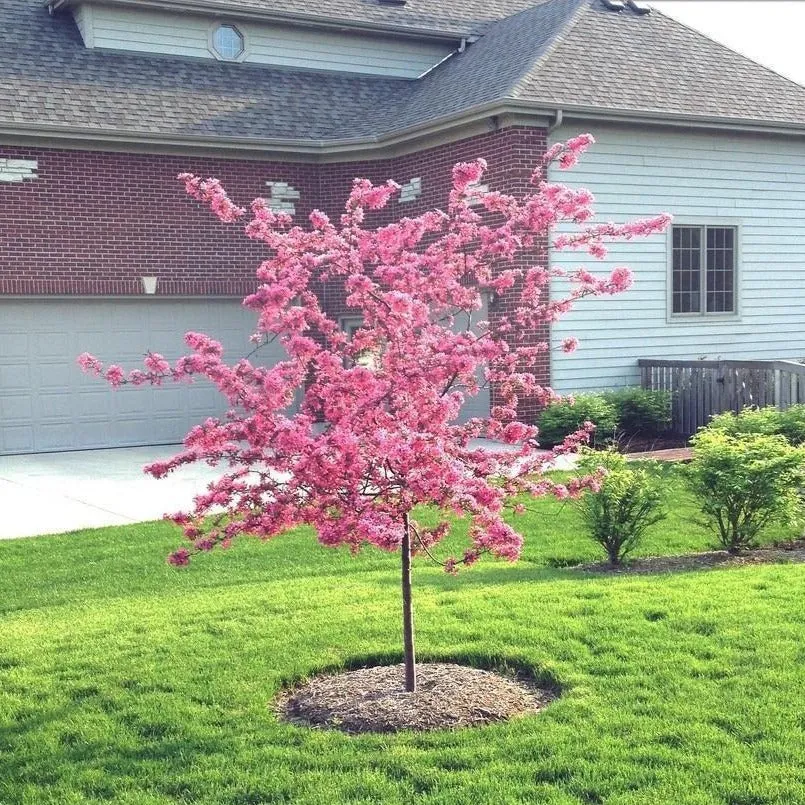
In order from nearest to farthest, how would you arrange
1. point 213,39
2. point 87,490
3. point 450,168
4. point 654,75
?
point 87,490
point 450,168
point 654,75
point 213,39

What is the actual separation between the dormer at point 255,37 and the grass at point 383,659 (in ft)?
37.3

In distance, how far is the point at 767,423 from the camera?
12.3m

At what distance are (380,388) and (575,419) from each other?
1002cm

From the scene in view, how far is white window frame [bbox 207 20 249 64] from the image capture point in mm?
18781

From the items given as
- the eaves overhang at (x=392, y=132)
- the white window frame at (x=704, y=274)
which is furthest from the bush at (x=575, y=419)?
the eaves overhang at (x=392, y=132)

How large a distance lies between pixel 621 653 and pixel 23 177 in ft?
41.5

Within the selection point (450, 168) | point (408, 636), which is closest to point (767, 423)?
point (450, 168)

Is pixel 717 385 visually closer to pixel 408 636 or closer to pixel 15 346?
pixel 15 346

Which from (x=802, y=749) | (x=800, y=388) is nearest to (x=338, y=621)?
(x=802, y=749)

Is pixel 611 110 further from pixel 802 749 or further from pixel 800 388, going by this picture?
pixel 802 749

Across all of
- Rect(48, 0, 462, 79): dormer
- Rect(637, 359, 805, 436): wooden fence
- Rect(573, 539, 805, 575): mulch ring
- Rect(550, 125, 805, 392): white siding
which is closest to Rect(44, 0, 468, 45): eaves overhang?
Rect(48, 0, 462, 79): dormer

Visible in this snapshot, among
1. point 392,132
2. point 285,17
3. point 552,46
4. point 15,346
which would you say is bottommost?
point 15,346

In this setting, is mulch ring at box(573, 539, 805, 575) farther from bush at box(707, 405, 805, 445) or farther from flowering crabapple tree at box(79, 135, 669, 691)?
flowering crabapple tree at box(79, 135, 669, 691)

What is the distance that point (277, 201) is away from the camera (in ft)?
58.7
